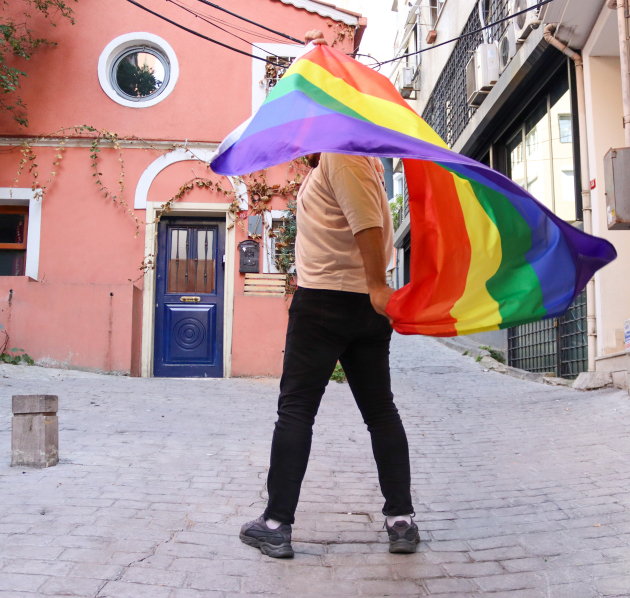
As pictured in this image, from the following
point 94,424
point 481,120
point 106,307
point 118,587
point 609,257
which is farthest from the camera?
point 481,120

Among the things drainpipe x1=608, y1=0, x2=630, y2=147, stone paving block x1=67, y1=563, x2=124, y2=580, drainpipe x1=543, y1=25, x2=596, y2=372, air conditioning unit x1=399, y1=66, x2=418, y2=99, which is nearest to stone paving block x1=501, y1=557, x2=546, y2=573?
stone paving block x1=67, y1=563, x2=124, y2=580

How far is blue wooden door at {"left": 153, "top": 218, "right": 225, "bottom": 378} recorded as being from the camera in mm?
9734

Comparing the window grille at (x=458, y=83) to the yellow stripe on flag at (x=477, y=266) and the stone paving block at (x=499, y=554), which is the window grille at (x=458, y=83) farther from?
the stone paving block at (x=499, y=554)

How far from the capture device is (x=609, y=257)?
2.46 meters

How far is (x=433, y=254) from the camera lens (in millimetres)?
2672

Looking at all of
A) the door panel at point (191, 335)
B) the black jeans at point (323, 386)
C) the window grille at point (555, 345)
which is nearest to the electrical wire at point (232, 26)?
the door panel at point (191, 335)

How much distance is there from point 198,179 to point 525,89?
5642mm

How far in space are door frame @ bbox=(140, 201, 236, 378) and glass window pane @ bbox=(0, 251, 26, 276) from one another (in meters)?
2.15

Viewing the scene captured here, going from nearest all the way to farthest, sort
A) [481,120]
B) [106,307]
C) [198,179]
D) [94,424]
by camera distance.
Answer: [94,424] → [106,307] → [198,179] → [481,120]

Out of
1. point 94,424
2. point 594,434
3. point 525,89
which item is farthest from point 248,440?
point 525,89

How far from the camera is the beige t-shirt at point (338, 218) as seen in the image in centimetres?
245

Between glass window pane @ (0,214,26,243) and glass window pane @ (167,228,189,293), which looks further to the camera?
glass window pane @ (0,214,26,243)

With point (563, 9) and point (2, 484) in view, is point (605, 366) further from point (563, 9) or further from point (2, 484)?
point (2, 484)

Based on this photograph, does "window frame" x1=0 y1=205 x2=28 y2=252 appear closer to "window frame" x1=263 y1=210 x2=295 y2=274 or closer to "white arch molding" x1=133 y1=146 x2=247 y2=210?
"white arch molding" x1=133 y1=146 x2=247 y2=210
